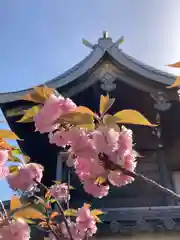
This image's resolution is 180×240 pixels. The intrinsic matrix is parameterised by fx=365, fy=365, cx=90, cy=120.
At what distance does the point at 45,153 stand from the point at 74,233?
2.31 m

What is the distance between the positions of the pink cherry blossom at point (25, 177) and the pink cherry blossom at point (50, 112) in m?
0.96

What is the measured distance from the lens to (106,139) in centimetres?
150

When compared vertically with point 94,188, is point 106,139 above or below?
above

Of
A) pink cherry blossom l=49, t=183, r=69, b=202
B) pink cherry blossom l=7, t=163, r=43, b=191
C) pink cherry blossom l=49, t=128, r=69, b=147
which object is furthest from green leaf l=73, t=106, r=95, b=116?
pink cherry blossom l=49, t=183, r=69, b=202

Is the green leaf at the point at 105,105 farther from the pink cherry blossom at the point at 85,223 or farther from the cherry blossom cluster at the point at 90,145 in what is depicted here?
the pink cherry blossom at the point at 85,223

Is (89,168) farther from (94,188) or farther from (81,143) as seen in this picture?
(94,188)

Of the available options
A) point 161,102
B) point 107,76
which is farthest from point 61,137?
point 107,76

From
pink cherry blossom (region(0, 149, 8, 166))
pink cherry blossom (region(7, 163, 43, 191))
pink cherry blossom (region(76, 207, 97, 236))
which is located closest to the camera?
pink cherry blossom (region(0, 149, 8, 166))

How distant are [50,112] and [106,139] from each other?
0.26 m

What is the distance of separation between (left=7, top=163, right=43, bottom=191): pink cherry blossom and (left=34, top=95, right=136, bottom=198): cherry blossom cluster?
0.89 meters

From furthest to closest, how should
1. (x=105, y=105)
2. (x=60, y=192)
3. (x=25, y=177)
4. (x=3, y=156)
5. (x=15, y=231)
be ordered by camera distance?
(x=60, y=192) < (x=25, y=177) < (x=3, y=156) < (x=15, y=231) < (x=105, y=105)

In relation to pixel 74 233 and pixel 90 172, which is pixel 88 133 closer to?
pixel 90 172

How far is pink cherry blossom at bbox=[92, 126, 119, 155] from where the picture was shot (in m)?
1.49

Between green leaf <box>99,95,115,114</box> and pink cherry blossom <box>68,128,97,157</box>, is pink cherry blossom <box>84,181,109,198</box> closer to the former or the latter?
pink cherry blossom <box>68,128,97,157</box>
